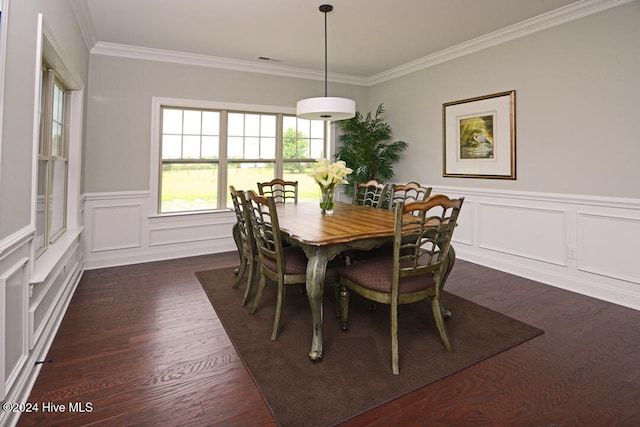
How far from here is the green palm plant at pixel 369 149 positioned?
5.30 metres

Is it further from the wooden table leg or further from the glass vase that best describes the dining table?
the glass vase

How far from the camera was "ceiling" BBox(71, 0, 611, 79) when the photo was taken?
3.19m

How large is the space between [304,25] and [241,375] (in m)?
3.37

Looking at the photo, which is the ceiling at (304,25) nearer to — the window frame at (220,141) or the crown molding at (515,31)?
the crown molding at (515,31)

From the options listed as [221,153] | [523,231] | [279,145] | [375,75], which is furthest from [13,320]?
[375,75]

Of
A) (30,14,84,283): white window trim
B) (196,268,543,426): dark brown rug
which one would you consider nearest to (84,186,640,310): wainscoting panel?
(30,14,84,283): white window trim

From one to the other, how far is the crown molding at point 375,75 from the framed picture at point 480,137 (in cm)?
63

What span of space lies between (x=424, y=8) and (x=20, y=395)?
13.4ft

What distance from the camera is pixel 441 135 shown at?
4.72 m

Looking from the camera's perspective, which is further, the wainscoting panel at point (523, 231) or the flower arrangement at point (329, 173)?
the wainscoting panel at point (523, 231)

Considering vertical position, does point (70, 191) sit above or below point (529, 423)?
above

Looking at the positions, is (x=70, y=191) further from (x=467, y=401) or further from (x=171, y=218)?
(x=467, y=401)

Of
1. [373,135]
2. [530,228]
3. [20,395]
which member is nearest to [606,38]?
[530,228]

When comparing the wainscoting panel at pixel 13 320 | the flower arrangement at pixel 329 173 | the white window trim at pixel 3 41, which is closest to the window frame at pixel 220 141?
the flower arrangement at pixel 329 173
